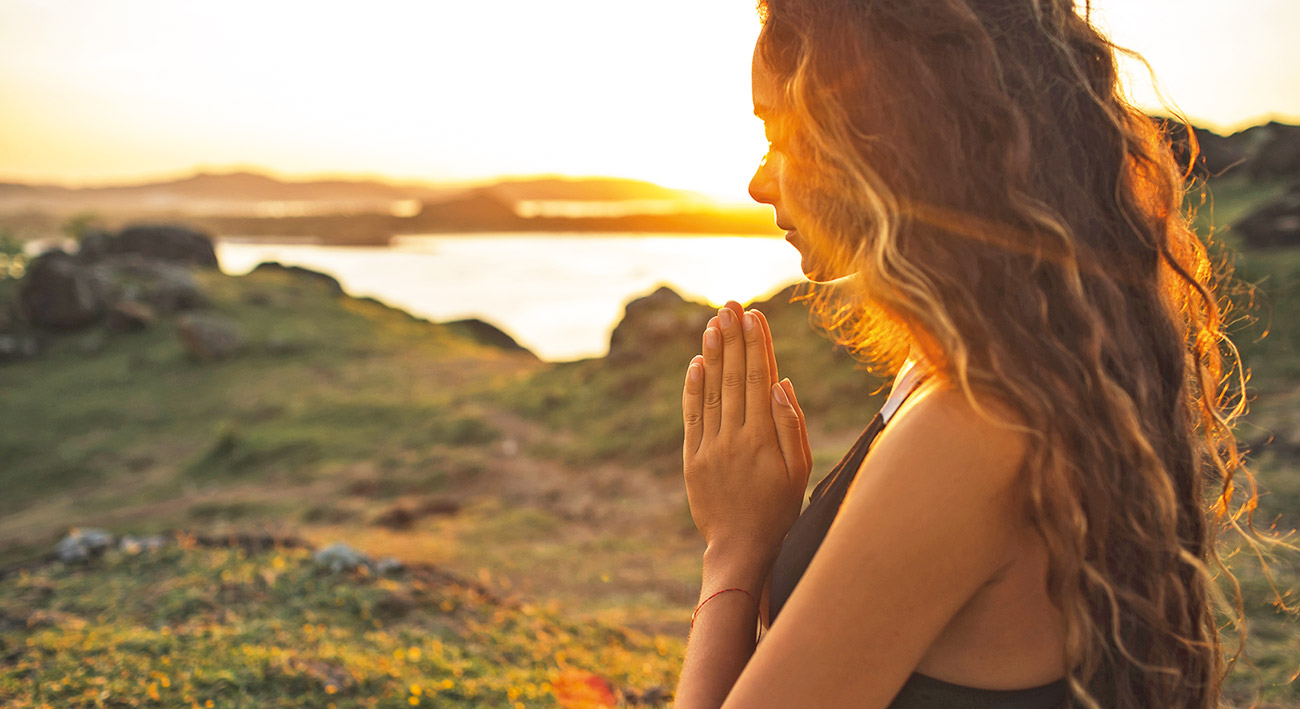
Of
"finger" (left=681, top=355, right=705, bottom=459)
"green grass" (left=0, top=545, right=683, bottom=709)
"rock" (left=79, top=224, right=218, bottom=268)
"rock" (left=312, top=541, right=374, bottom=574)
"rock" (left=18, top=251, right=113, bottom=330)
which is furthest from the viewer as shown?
"rock" (left=79, top=224, right=218, bottom=268)

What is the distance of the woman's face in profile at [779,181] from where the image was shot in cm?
164

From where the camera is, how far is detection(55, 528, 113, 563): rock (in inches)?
264

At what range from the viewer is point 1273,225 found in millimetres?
14523

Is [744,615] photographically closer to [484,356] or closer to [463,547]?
[463,547]

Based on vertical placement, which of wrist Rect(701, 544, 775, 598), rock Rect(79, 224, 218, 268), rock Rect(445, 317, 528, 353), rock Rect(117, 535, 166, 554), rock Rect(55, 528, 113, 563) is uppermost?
wrist Rect(701, 544, 775, 598)

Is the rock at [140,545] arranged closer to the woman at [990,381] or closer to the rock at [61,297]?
the woman at [990,381]

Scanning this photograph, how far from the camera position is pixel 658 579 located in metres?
8.80

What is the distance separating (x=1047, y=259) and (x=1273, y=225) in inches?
681

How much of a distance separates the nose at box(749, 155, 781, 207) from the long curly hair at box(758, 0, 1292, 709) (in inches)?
5.9

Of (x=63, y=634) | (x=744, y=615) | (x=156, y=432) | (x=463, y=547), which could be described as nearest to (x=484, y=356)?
(x=156, y=432)

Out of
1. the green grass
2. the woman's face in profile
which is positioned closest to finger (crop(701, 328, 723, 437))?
the woman's face in profile

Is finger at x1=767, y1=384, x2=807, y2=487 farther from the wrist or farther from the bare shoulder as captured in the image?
the bare shoulder

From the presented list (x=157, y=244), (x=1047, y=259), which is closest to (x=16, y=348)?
(x=157, y=244)

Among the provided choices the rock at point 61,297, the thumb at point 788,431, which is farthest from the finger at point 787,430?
the rock at point 61,297
